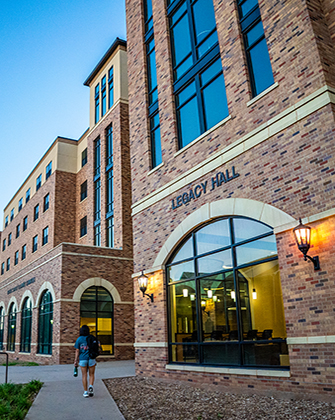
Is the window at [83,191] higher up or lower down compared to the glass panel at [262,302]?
higher up

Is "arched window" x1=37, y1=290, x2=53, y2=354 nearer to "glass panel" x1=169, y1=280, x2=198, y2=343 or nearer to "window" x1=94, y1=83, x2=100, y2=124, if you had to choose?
"glass panel" x1=169, y1=280, x2=198, y2=343

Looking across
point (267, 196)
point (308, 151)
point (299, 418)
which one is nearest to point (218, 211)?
point (267, 196)

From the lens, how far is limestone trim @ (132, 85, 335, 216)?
27.6ft

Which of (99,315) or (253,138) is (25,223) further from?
(253,138)

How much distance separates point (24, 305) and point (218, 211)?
19023 millimetres

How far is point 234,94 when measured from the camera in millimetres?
10734

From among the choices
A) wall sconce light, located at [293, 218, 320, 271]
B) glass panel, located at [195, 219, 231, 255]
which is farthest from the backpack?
wall sconce light, located at [293, 218, 320, 271]

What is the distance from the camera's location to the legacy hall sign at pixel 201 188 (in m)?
10.5

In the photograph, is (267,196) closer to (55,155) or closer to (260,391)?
(260,391)

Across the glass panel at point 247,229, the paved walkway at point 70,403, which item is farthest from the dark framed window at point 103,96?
the paved walkway at point 70,403

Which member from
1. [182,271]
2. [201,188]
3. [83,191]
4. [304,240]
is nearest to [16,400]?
[182,271]

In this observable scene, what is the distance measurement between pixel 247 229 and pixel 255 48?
4.79 metres

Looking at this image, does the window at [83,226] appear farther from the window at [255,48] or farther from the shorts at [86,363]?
the window at [255,48]

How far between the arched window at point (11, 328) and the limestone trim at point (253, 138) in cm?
1889
